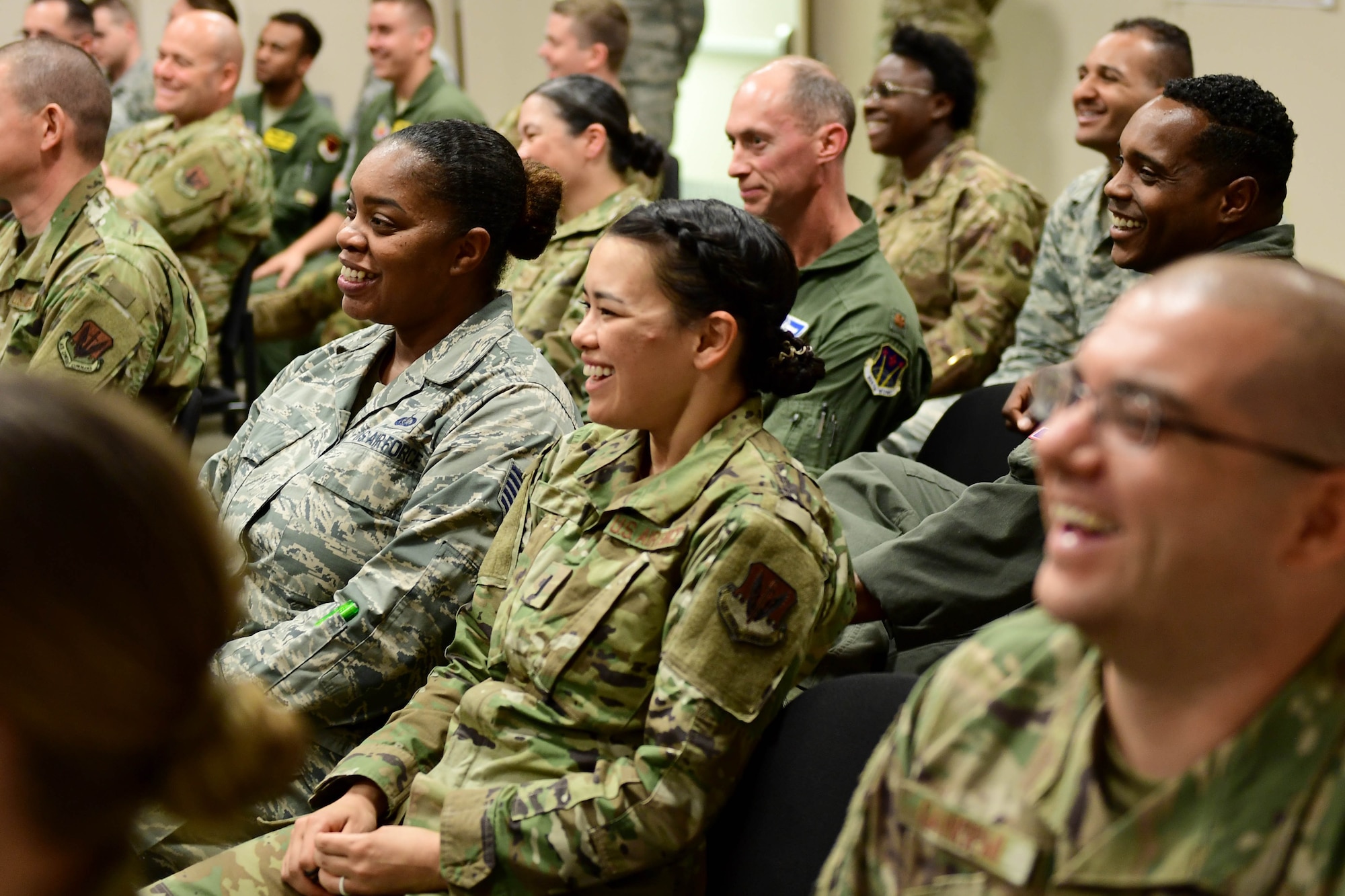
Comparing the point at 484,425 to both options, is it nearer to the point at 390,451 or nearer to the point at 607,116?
the point at 390,451

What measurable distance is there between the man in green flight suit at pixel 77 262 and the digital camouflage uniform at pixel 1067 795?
205 cm

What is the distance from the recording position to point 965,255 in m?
3.63

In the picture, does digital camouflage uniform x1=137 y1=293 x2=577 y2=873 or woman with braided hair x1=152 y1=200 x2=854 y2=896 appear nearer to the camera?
woman with braided hair x1=152 y1=200 x2=854 y2=896

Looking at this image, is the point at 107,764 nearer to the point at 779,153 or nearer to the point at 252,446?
the point at 252,446

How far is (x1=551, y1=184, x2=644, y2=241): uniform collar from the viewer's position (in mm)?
3520

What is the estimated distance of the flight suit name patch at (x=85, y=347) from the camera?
2.65 meters

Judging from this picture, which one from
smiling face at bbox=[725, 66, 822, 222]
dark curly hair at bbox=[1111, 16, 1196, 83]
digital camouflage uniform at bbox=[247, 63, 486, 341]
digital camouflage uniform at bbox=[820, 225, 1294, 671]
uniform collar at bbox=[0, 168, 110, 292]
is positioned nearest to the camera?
digital camouflage uniform at bbox=[820, 225, 1294, 671]

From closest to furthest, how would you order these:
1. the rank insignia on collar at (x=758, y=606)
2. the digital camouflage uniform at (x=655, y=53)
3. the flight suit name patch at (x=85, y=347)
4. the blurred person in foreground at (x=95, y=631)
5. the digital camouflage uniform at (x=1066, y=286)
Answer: the blurred person in foreground at (x=95, y=631), the rank insignia on collar at (x=758, y=606), the flight suit name patch at (x=85, y=347), the digital camouflage uniform at (x=1066, y=286), the digital camouflage uniform at (x=655, y=53)

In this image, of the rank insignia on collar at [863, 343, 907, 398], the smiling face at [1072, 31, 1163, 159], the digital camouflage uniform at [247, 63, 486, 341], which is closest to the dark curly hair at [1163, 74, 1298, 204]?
the rank insignia on collar at [863, 343, 907, 398]

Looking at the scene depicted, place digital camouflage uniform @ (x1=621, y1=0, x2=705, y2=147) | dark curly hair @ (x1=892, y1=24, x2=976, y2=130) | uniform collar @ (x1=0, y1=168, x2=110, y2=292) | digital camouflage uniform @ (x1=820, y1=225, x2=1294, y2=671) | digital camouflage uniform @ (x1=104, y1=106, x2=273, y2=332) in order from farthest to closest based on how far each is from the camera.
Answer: digital camouflage uniform @ (x1=621, y1=0, x2=705, y2=147)
digital camouflage uniform @ (x1=104, y1=106, x2=273, y2=332)
dark curly hair @ (x1=892, y1=24, x2=976, y2=130)
uniform collar @ (x1=0, y1=168, x2=110, y2=292)
digital camouflage uniform @ (x1=820, y1=225, x2=1294, y2=671)

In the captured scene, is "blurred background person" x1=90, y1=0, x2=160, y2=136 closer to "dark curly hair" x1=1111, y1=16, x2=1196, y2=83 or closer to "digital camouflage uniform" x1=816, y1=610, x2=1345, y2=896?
"dark curly hair" x1=1111, y1=16, x2=1196, y2=83

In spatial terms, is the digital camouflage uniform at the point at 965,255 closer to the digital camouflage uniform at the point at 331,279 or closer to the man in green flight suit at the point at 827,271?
the man in green flight suit at the point at 827,271

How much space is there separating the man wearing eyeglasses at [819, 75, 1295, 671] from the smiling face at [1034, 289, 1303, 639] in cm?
100

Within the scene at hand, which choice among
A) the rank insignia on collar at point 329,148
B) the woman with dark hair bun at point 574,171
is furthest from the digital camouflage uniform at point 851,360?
the rank insignia on collar at point 329,148
